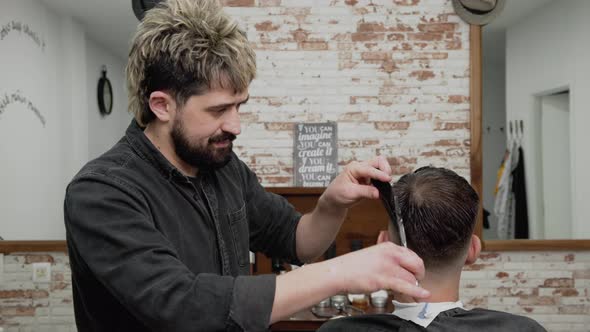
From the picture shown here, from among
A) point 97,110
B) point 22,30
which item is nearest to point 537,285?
point 97,110

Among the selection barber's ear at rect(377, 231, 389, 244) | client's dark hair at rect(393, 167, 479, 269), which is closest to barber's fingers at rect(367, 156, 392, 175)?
client's dark hair at rect(393, 167, 479, 269)

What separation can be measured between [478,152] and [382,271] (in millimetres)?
2638

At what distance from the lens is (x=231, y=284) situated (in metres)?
1.01

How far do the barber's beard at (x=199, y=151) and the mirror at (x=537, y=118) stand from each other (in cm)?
265

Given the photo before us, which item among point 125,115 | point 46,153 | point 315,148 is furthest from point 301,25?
point 46,153

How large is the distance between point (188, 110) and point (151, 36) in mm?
208

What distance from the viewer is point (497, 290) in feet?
11.1

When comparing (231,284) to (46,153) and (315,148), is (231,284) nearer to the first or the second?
(315,148)

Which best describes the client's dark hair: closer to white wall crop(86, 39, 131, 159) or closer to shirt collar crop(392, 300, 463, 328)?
shirt collar crop(392, 300, 463, 328)

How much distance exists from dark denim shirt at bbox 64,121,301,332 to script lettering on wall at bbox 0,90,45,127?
232cm

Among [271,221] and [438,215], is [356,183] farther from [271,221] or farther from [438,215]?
[271,221]

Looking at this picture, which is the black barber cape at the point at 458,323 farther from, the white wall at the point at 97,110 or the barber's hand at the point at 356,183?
Result: the white wall at the point at 97,110

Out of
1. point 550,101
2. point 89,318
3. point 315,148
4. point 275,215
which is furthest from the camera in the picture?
point 550,101

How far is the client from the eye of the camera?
1.33m
